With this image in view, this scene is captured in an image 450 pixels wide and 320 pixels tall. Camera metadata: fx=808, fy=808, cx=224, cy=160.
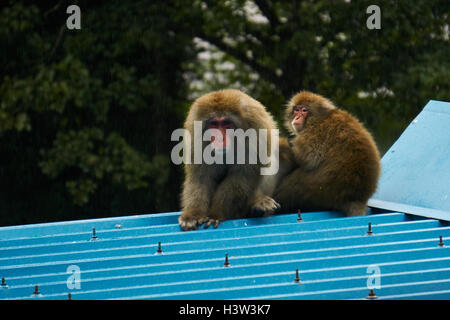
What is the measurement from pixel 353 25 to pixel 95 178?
4.09 metres

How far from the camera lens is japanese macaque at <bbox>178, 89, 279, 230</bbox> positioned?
5324 mm

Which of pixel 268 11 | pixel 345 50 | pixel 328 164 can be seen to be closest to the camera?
A: pixel 328 164

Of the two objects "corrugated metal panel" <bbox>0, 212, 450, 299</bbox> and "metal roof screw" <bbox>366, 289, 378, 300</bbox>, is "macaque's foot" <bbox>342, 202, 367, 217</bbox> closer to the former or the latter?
"corrugated metal panel" <bbox>0, 212, 450, 299</bbox>

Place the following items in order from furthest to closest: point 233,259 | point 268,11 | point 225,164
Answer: point 268,11 < point 225,164 < point 233,259

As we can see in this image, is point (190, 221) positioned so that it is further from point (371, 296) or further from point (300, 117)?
point (371, 296)

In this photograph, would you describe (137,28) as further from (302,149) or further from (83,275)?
(83,275)

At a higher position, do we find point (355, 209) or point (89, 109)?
point (89, 109)

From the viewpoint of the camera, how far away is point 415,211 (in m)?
5.45

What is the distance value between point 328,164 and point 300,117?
19.8 inches

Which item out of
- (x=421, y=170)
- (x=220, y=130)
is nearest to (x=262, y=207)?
(x=220, y=130)

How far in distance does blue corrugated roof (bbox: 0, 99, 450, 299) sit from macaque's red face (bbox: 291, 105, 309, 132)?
823mm

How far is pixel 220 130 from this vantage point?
5305mm

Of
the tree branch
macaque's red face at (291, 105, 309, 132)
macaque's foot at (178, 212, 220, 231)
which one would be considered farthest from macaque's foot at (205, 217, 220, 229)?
the tree branch

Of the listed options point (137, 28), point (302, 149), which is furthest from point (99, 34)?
point (302, 149)
